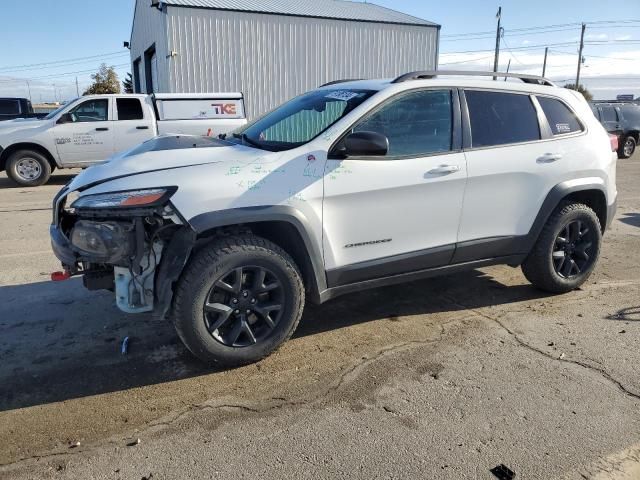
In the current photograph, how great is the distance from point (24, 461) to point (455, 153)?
3.31 metres

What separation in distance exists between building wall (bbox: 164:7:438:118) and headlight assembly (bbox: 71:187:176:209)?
715 inches

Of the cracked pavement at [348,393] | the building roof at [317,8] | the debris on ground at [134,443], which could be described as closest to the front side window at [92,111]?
the cracked pavement at [348,393]

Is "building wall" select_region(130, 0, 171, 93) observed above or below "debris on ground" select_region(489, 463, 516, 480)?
above

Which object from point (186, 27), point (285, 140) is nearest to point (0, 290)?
point (285, 140)

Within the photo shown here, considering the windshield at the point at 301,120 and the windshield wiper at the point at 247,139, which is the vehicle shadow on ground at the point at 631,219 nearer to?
the windshield at the point at 301,120

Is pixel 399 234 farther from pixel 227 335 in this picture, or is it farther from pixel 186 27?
pixel 186 27

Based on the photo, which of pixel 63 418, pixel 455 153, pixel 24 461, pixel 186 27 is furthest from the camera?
pixel 186 27

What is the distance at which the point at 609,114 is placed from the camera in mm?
19359

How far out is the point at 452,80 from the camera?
4137mm

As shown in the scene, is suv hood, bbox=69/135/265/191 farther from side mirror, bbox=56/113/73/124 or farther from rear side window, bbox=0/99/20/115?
rear side window, bbox=0/99/20/115

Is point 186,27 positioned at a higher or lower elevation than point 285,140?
higher

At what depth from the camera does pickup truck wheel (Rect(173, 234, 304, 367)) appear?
323 centimetres

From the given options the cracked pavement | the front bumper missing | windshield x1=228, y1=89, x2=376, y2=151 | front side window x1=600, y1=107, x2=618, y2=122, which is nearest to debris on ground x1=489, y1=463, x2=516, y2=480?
the cracked pavement

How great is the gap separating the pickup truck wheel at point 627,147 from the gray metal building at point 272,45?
29.6ft
